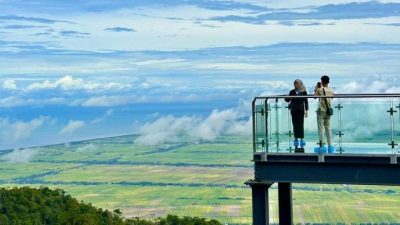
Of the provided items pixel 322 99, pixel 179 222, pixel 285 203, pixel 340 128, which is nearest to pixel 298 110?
pixel 322 99

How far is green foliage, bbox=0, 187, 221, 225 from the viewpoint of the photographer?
205 feet

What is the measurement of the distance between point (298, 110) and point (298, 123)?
26 centimetres

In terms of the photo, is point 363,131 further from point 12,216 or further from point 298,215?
point 298,215

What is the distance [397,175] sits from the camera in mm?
14898

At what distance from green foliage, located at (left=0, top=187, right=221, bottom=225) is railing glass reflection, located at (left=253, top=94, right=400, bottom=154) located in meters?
44.9

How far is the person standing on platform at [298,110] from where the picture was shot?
52.3 ft

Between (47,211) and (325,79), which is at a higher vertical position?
(325,79)

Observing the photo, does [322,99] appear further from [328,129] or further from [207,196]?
[207,196]

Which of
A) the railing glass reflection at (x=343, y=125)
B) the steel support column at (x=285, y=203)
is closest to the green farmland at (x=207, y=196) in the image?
the steel support column at (x=285, y=203)

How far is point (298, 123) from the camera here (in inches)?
631

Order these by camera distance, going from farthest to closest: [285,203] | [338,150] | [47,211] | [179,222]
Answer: [47,211] < [179,222] < [285,203] < [338,150]

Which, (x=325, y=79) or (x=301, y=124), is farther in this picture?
(x=301, y=124)

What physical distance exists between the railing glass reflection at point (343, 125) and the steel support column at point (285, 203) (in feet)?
6.60

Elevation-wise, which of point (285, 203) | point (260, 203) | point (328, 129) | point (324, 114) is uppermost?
point (324, 114)
